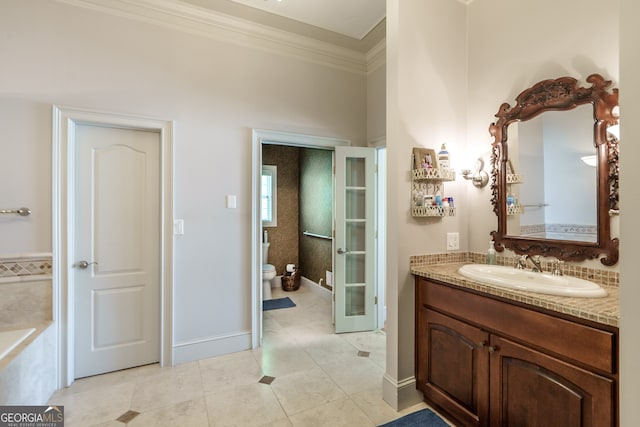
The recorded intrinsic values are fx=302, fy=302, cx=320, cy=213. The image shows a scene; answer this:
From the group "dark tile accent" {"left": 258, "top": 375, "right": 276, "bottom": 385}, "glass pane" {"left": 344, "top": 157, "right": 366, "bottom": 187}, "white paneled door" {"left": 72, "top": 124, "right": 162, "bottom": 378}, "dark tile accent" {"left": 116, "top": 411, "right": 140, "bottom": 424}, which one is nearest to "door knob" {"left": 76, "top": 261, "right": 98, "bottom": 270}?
"white paneled door" {"left": 72, "top": 124, "right": 162, "bottom": 378}

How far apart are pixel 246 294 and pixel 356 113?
2.24m

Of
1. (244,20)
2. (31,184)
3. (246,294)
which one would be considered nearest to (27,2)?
(31,184)

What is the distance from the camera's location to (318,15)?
2.69 meters

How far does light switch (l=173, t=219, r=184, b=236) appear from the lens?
2.56 m

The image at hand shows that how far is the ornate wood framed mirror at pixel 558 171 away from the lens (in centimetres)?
158

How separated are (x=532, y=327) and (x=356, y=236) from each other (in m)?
2.04

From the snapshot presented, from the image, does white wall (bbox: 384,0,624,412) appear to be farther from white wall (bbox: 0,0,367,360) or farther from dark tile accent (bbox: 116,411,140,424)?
→ dark tile accent (bbox: 116,411,140,424)

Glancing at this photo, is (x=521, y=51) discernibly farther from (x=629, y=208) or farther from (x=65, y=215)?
(x=65, y=215)

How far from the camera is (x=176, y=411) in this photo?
1.98 m

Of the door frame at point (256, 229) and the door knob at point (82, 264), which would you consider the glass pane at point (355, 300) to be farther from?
the door knob at point (82, 264)

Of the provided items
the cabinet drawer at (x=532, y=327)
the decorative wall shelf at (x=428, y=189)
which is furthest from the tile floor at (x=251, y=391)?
the decorative wall shelf at (x=428, y=189)

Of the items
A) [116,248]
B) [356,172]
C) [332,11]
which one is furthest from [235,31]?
[116,248]

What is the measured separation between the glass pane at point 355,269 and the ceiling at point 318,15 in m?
2.25

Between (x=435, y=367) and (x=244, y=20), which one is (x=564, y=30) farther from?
(x=244, y=20)
